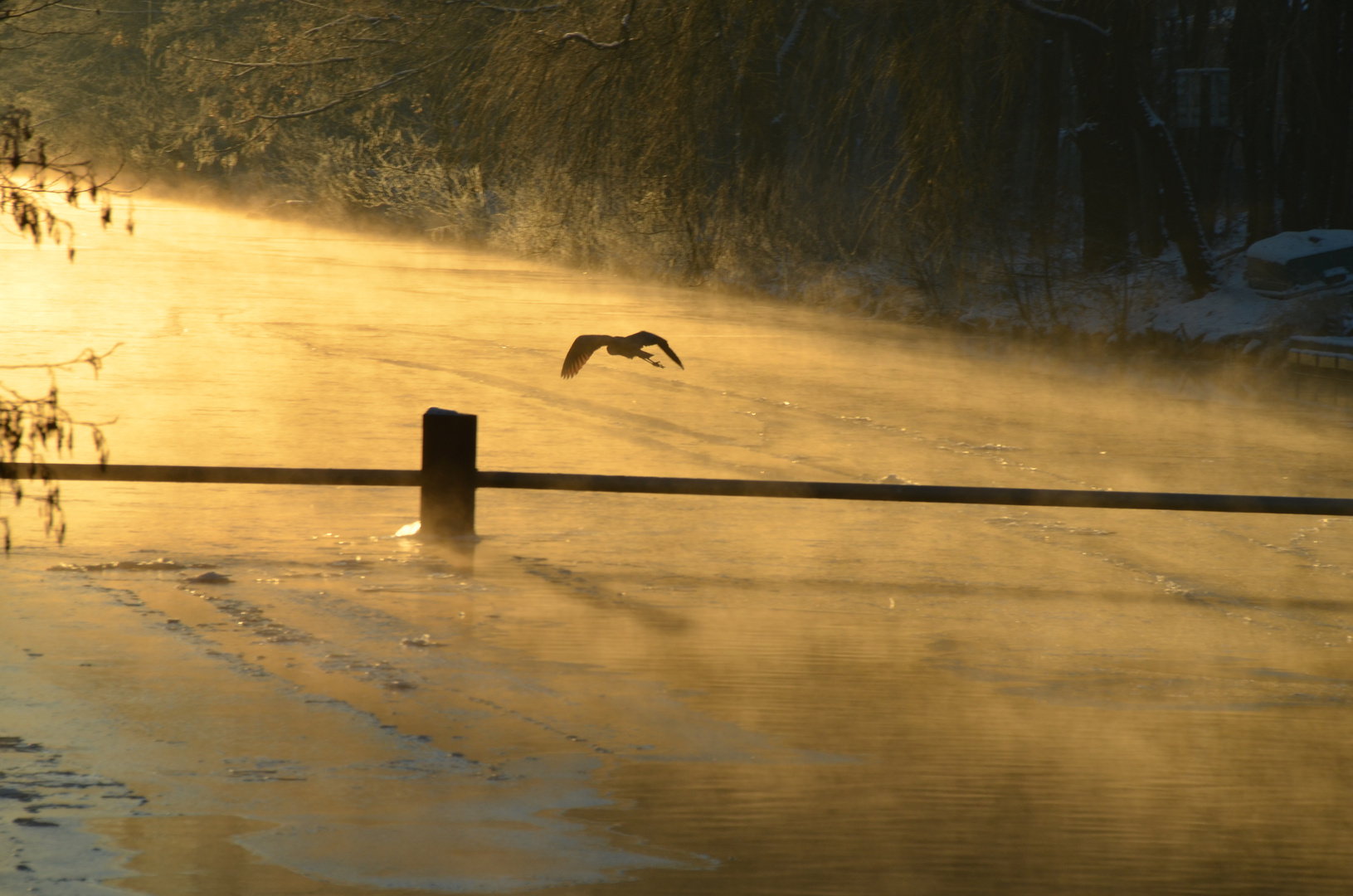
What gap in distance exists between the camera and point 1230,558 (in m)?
7.38

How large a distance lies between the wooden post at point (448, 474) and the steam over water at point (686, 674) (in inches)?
6.8

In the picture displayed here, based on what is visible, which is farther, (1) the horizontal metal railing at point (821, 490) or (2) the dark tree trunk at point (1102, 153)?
(2) the dark tree trunk at point (1102, 153)

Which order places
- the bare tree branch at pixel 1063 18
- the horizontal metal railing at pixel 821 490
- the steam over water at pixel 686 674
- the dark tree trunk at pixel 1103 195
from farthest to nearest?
the dark tree trunk at pixel 1103 195, the bare tree branch at pixel 1063 18, the horizontal metal railing at pixel 821 490, the steam over water at pixel 686 674

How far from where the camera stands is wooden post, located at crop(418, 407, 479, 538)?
5934 millimetres

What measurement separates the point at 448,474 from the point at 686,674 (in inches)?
61.9

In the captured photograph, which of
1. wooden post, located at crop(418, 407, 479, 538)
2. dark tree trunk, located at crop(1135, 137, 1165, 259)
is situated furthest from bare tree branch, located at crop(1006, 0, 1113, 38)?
wooden post, located at crop(418, 407, 479, 538)

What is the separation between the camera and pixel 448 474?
617 centimetres

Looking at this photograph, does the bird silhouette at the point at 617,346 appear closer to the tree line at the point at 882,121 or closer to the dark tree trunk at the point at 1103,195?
the tree line at the point at 882,121

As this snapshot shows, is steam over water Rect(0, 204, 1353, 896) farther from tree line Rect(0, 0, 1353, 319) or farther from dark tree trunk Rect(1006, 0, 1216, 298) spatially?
dark tree trunk Rect(1006, 0, 1216, 298)

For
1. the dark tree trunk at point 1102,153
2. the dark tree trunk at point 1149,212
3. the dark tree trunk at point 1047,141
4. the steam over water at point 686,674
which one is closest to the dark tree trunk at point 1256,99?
the dark tree trunk at point 1149,212

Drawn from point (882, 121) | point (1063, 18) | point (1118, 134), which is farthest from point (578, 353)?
point (1118, 134)

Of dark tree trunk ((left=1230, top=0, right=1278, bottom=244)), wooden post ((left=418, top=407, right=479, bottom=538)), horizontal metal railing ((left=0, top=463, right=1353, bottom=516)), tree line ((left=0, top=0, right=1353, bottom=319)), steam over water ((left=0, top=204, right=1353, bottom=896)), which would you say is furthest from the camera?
dark tree trunk ((left=1230, top=0, right=1278, bottom=244))

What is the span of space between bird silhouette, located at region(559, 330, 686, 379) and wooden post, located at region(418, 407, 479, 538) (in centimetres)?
82

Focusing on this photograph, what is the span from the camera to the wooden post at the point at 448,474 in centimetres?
593
